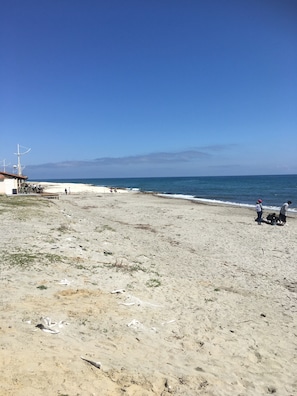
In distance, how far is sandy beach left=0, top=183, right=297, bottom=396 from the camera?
4.58m

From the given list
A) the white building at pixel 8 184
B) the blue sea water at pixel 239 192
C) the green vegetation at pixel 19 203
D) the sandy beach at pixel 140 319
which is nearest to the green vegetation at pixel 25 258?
the sandy beach at pixel 140 319

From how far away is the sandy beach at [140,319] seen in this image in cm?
458

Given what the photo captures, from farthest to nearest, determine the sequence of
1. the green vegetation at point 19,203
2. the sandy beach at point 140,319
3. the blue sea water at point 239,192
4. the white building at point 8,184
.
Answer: the blue sea water at point 239,192 → the white building at point 8,184 → the green vegetation at point 19,203 → the sandy beach at point 140,319

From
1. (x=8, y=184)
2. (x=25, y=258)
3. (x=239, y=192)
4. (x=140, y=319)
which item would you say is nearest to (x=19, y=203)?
(x=8, y=184)

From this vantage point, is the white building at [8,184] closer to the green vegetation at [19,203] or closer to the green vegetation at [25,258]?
the green vegetation at [19,203]

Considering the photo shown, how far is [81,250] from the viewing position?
12.1 meters

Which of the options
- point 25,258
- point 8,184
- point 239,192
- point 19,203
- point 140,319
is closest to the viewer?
point 140,319

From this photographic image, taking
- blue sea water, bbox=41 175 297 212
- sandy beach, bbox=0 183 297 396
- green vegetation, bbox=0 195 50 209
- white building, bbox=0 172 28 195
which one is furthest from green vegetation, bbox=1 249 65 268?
white building, bbox=0 172 28 195

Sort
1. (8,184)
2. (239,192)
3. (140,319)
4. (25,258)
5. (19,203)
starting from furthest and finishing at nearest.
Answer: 1. (239,192)
2. (8,184)
3. (19,203)
4. (25,258)
5. (140,319)

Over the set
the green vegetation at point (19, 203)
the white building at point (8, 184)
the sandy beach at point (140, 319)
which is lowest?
the sandy beach at point (140, 319)

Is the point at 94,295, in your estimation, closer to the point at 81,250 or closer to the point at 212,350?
the point at 212,350

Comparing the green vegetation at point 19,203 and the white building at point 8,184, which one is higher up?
the white building at point 8,184

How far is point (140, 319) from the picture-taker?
6.91m

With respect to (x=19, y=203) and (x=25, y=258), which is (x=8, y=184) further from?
(x=25, y=258)
